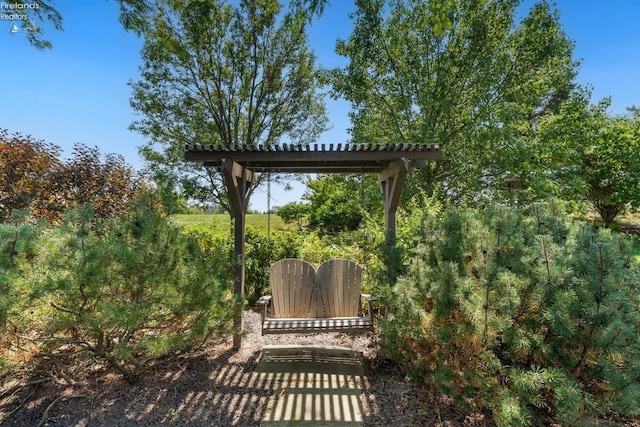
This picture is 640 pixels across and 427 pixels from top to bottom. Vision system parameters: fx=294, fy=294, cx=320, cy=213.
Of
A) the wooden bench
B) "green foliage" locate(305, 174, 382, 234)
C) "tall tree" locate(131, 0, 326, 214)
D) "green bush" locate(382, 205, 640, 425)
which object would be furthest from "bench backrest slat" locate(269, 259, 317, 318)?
"tall tree" locate(131, 0, 326, 214)

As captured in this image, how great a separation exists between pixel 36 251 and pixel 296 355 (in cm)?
238

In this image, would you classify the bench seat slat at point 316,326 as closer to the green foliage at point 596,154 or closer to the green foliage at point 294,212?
the green foliage at point 596,154

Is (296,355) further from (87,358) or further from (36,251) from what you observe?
(36,251)

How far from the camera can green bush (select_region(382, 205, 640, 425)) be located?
4.75 ft

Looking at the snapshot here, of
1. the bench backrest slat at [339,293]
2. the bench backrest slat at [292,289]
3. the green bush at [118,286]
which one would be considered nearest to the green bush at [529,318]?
the bench backrest slat at [339,293]

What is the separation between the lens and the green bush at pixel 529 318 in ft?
4.75

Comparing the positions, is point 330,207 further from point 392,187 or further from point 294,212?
point 392,187

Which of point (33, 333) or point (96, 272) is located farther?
point (33, 333)

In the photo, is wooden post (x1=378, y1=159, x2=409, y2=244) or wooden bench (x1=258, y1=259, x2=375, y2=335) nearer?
wooden post (x1=378, y1=159, x2=409, y2=244)

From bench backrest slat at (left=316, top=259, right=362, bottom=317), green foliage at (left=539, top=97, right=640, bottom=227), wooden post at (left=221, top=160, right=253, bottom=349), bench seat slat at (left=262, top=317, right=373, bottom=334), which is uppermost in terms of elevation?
green foliage at (left=539, top=97, right=640, bottom=227)

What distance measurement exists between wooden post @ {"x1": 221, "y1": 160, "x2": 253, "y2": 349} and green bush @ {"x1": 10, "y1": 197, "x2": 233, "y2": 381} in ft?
2.11

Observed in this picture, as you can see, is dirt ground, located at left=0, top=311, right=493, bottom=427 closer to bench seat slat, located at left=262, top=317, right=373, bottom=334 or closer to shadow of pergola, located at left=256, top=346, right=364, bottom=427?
shadow of pergola, located at left=256, top=346, right=364, bottom=427

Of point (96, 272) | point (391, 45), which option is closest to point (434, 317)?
point (96, 272)

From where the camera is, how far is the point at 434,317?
6.21 ft
